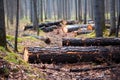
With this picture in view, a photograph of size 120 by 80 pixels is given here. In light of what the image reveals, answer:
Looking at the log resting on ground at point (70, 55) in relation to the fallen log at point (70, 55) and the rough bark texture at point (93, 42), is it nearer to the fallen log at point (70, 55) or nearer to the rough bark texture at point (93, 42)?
the fallen log at point (70, 55)

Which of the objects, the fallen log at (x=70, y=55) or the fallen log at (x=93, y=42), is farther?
the fallen log at (x=93, y=42)

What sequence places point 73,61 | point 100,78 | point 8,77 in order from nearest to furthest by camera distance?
point 8,77 < point 100,78 < point 73,61

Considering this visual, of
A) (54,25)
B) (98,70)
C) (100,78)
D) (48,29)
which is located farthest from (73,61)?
(54,25)

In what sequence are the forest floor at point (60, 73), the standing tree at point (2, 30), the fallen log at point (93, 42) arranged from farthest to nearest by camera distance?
the fallen log at point (93, 42) < the standing tree at point (2, 30) < the forest floor at point (60, 73)

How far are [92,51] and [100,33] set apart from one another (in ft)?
12.5

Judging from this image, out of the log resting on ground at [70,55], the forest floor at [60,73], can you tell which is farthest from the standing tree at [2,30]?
the forest floor at [60,73]

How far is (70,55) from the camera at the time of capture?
10.5m

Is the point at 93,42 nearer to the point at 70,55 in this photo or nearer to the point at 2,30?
the point at 70,55

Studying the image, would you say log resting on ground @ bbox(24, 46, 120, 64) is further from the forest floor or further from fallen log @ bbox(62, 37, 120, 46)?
fallen log @ bbox(62, 37, 120, 46)

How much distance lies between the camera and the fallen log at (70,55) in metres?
10.5

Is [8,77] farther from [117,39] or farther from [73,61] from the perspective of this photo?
[117,39]

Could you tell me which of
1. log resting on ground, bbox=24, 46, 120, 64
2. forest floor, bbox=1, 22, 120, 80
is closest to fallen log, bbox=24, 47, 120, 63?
log resting on ground, bbox=24, 46, 120, 64

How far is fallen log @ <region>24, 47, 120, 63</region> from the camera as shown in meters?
10.5

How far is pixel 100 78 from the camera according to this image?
28.0 ft
